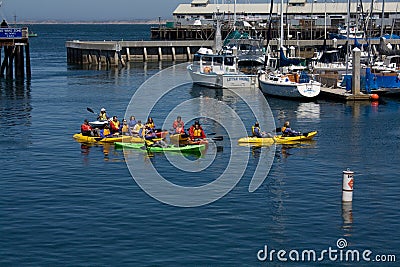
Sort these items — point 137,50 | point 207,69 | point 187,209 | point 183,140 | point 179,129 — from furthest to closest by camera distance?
point 137,50 < point 207,69 < point 179,129 < point 183,140 < point 187,209

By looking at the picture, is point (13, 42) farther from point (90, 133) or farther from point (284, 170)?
point (284, 170)

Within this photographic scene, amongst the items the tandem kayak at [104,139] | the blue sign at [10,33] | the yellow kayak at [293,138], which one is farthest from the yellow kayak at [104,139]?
the blue sign at [10,33]

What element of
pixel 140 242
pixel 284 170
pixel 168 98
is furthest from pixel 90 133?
pixel 168 98

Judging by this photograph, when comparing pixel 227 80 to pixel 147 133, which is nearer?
pixel 147 133

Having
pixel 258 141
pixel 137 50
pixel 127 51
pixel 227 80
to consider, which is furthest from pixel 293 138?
pixel 137 50

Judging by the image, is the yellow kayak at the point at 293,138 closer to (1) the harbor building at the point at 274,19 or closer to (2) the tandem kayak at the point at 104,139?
(2) the tandem kayak at the point at 104,139

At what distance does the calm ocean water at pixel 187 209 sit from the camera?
1109 inches

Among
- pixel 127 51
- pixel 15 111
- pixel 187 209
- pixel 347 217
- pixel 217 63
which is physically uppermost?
pixel 217 63

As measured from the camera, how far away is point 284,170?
40469 mm

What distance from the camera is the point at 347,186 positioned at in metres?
33.2

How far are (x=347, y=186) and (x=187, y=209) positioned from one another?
6633mm

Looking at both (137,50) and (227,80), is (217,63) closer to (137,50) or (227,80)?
(227,80)

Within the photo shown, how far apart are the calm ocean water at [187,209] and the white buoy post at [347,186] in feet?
1.39

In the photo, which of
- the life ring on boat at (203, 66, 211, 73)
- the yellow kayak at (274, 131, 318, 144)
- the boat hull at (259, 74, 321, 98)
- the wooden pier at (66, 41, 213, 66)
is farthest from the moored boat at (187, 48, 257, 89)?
the wooden pier at (66, 41, 213, 66)
